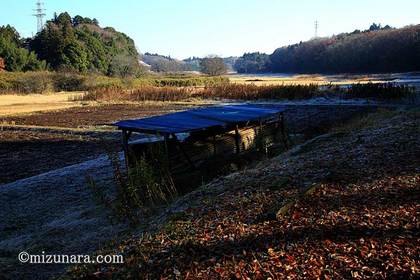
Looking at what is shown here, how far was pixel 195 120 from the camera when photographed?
11453 mm

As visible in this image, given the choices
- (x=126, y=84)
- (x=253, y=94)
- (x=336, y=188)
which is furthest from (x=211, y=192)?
(x=126, y=84)

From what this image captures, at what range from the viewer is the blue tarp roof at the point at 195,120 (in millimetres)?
10320

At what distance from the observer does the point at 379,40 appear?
81938 millimetres

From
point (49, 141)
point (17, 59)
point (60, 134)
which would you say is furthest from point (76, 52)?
point (49, 141)

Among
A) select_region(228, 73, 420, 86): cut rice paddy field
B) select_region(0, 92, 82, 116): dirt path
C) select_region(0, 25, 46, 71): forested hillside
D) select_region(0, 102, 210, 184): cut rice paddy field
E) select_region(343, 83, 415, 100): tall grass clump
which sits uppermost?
select_region(0, 25, 46, 71): forested hillside

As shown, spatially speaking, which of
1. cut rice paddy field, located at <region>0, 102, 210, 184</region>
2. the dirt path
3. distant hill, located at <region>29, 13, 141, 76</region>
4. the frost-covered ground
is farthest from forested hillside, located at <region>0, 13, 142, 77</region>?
the frost-covered ground

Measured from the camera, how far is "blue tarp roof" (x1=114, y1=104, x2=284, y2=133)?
10320mm

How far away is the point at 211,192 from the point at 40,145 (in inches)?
475

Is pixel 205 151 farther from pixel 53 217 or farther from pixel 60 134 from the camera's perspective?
pixel 60 134

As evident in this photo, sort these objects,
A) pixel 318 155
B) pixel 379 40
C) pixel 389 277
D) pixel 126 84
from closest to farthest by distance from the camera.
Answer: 1. pixel 389 277
2. pixel 318 155
3. pixel 126 84
4. pixel 379 40

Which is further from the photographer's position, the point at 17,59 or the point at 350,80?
the point at 17,59

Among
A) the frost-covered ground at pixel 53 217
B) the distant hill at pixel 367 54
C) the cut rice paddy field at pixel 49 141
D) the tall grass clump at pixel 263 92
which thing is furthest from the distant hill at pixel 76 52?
the frost-covered ground at pixel 53 217

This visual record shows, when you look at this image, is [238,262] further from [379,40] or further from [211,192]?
[379,40]

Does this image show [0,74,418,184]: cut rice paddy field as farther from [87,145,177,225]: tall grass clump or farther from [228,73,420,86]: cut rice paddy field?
[228,73,420,86]: cut rice paddy field
